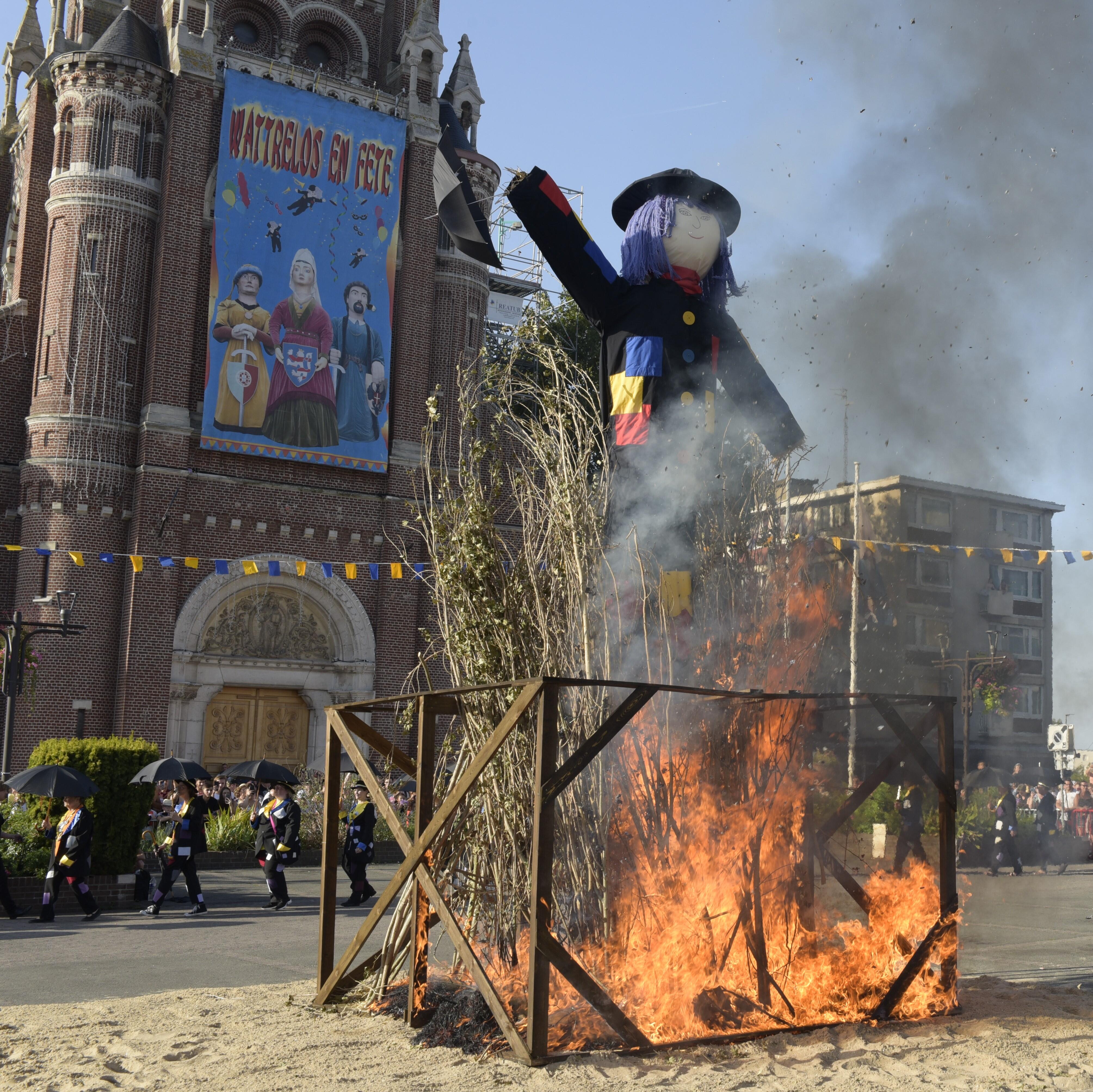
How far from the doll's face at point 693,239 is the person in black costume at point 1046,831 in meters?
16.3

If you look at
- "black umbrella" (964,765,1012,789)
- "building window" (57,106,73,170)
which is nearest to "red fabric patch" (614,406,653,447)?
"black umbrella" (964,765,1012,789)

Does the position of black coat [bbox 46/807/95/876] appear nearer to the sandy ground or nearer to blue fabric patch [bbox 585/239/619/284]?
the sandy ground

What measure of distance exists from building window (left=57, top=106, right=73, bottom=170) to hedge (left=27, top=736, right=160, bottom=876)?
50.1ft

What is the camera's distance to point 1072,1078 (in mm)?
5973

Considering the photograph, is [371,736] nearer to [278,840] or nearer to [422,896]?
[422,896]

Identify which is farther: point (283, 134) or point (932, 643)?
point (283, 134)

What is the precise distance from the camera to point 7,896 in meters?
13.0

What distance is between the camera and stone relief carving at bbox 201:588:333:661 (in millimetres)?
24969

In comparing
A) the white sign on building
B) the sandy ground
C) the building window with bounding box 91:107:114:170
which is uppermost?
the white sign on building

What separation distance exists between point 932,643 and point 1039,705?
1.23 m

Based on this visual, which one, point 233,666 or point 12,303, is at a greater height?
point 12,303

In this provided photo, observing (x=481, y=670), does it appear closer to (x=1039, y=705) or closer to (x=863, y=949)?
(x=863, y=949)

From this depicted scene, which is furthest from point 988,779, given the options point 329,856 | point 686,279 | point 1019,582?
point 329,856

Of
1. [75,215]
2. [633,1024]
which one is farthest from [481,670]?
[75,215]
